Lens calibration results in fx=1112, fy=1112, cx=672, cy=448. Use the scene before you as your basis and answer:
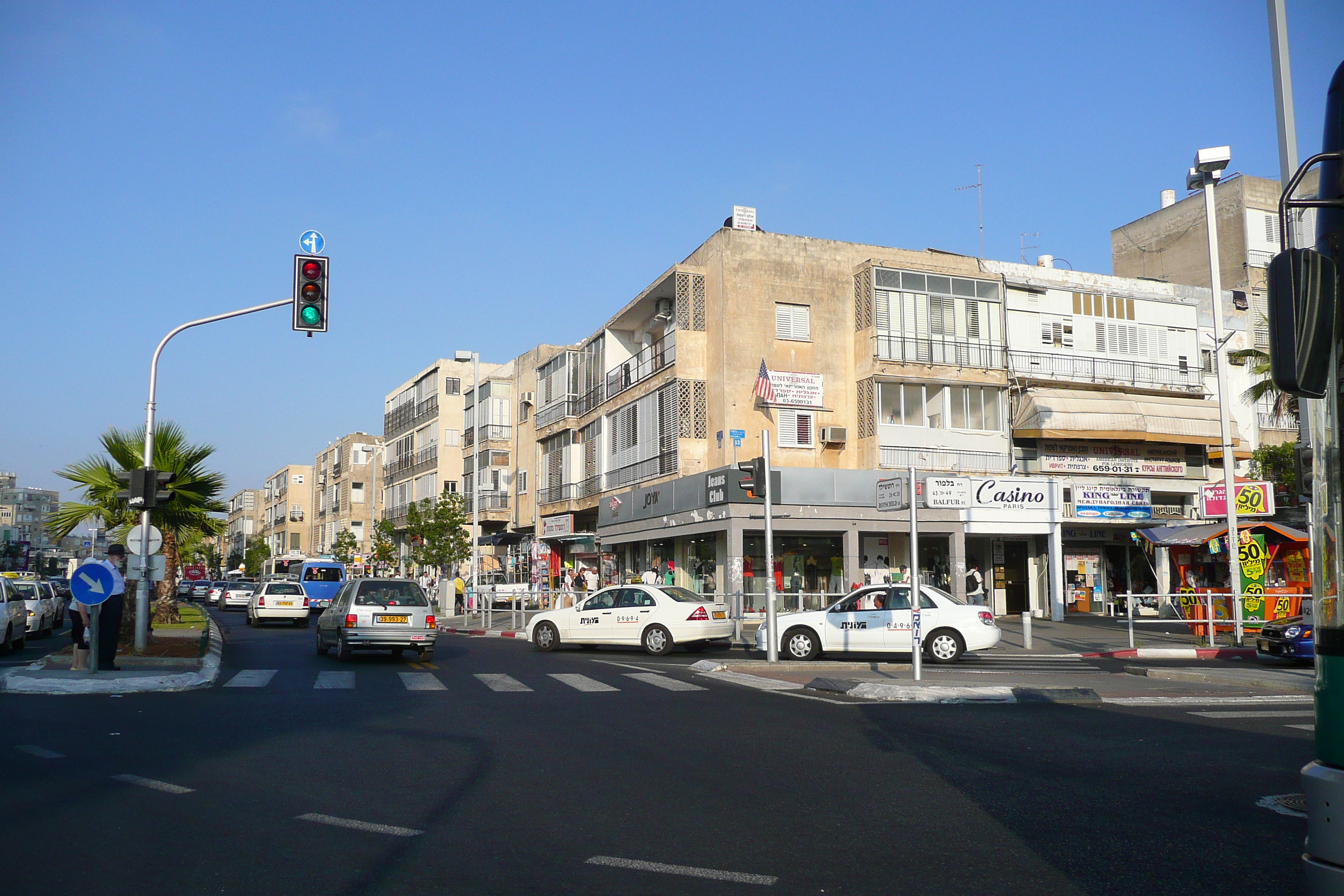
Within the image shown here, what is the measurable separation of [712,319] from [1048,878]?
2943 centimetres

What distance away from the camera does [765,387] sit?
1321 inches

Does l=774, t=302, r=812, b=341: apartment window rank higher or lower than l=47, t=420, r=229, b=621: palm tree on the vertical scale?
higher

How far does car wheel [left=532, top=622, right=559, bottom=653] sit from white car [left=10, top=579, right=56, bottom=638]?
35.2ft

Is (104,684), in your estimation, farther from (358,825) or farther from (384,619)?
(358,825)

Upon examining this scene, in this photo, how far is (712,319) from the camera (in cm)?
3447

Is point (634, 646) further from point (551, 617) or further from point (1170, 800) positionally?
point (1170, 800)

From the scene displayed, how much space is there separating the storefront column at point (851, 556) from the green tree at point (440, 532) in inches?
791

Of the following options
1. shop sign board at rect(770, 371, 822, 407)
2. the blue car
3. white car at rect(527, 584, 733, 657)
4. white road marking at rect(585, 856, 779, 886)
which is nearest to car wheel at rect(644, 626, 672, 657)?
white car at rect(527, 584, 733, 657)

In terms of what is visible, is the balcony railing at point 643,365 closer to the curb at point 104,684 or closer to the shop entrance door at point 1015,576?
the shop entrance door at point 1015,576

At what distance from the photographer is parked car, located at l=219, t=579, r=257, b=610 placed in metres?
55.3

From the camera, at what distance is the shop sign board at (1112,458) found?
3575 cm

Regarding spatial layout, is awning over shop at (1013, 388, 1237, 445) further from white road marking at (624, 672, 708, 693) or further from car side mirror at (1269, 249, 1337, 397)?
car side mirror at (1269, 249, 1337, 397)

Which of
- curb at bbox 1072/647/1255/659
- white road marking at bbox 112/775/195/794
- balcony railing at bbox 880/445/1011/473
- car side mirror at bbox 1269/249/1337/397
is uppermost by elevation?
balcony railing at bbox 880/445/1011/473

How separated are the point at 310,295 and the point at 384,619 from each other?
21.9 ft
